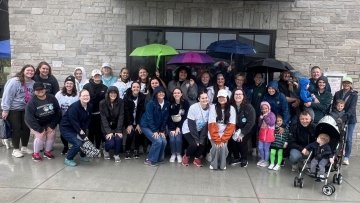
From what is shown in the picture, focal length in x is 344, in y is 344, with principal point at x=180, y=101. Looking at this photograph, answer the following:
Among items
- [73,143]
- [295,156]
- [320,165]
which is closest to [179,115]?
[73,143]

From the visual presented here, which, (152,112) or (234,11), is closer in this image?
(152,112)

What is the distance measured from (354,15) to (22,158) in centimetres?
725

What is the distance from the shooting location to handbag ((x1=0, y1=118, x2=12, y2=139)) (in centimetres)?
653

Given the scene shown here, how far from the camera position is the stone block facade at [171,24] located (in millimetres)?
7309

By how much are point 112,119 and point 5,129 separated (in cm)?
213

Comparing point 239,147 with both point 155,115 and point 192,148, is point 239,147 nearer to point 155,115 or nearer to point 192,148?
point 192,148

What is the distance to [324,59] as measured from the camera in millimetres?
7363

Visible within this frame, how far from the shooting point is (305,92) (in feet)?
20.9

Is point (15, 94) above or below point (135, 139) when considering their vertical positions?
above

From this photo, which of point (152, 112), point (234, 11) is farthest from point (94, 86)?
point (234, 11)

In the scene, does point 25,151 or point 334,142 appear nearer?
point 334,142

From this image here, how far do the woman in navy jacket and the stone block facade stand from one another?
173 cm

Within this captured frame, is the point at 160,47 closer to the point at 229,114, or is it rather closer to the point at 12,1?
the point at 229,114

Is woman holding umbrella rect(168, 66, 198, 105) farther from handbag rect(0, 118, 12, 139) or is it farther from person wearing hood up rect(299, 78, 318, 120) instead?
handbag rect(0, 118, 12, 139)
